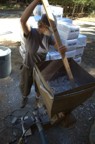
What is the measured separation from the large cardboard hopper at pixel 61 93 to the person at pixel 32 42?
218mm

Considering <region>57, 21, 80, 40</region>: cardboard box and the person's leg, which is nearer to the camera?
the person's leg

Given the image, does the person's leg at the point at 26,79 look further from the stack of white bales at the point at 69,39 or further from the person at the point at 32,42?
the stack of white bales at the point at 69,39

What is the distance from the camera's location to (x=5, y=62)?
4.86 m

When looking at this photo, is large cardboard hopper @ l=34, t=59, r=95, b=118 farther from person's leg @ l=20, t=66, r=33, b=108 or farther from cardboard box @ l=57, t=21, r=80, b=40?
cardboard box @ l=57, t=21, r=80, b=40

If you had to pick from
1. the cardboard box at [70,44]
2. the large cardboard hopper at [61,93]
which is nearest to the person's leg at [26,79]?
the large cardboard hopper at [61,93]

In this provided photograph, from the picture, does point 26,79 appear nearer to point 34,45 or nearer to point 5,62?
point 34,45

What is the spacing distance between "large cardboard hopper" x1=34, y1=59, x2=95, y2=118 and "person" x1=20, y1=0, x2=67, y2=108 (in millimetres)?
218

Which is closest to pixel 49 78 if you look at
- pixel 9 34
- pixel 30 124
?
pixel 30 124

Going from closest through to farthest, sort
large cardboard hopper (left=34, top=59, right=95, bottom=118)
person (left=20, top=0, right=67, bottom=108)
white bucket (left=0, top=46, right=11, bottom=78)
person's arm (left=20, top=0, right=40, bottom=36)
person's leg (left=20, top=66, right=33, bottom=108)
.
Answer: large cardboard hopper (left=34, top=59, right=95, bottom=118) → person's arm (left=20, top=0, right=40, bottom=36) → person (left=20, top=0, right=67, bottom=108) → person's leg (left=20, top=66, right=33, bottom=108) → white bucket (left=0, top=46, right=11, bottom=78)

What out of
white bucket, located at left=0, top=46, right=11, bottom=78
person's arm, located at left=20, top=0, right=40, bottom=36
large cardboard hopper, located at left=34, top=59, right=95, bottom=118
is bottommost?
white bucket, located at left=0, top=46, right=11, bottom=78

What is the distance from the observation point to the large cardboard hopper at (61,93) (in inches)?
102

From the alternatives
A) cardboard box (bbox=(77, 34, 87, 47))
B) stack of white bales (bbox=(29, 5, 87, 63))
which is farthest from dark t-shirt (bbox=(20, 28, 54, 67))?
cardboard box (bbox=(77, 34, 87, 47))

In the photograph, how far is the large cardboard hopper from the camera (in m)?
2.58

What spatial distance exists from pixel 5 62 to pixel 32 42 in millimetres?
1701
